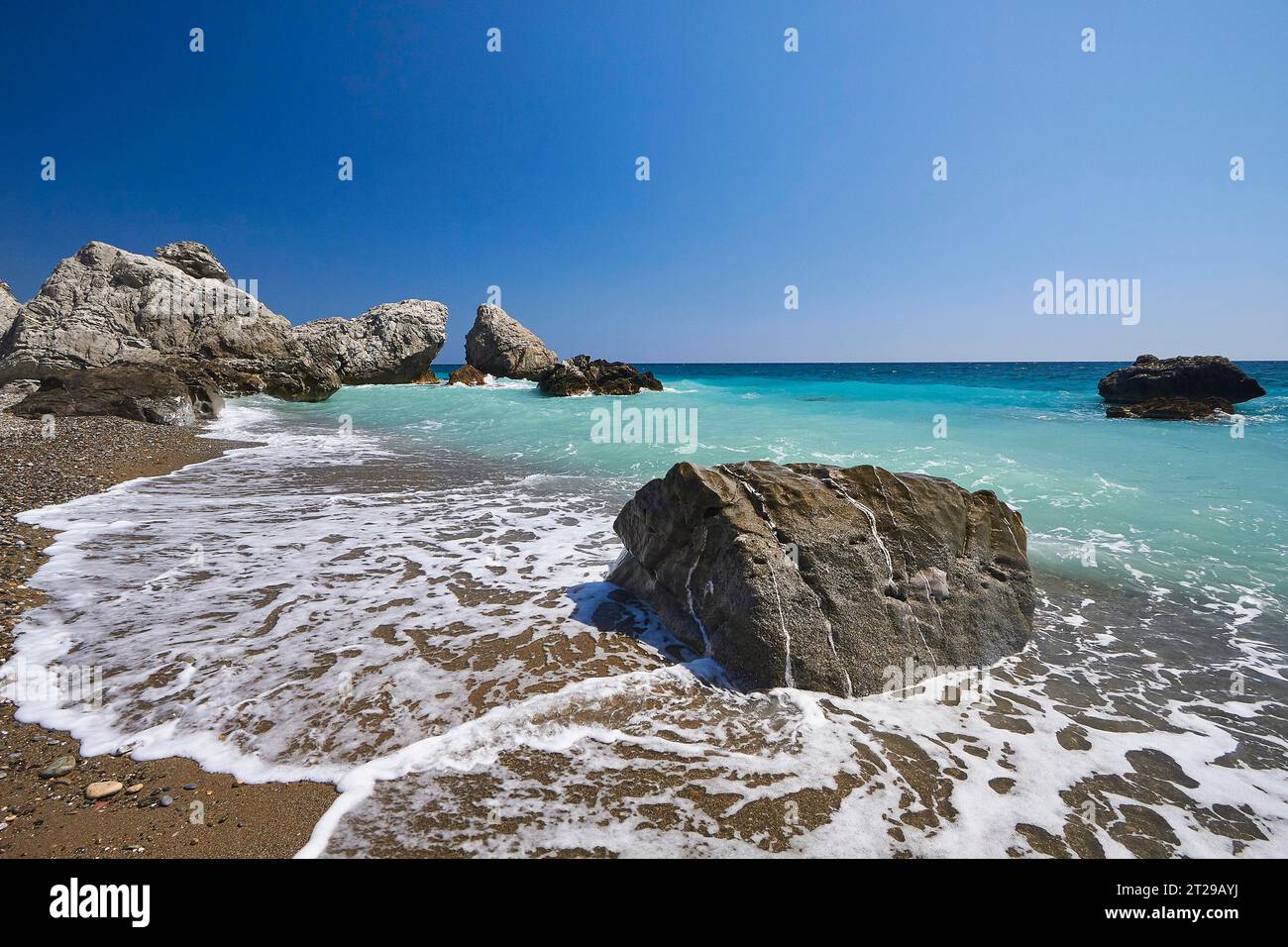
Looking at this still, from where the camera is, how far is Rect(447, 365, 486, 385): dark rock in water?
133 feet

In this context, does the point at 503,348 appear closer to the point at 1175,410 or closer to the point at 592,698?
the point at 1175,410

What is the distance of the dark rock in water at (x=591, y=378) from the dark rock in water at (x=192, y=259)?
2062 cm

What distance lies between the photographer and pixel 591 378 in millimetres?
37375

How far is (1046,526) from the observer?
8.54 m

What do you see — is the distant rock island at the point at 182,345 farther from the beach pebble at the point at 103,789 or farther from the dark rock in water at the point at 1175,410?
the dark rock in water at the point at 1175,410

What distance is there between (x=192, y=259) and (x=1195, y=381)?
188ft

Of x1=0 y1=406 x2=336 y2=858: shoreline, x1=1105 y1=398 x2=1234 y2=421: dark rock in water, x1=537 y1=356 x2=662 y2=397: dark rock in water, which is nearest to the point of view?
x1=0 y1=406 x2=336 y2=858: shoreline

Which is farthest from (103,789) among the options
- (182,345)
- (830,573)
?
(182,345)

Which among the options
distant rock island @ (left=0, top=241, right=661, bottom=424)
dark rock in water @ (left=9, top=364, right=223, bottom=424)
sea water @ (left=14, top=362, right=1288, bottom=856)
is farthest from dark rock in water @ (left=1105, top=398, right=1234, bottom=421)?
dark rock in water @ (left=9, top=364, right=223, bottom=424)

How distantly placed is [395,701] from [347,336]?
4008cm

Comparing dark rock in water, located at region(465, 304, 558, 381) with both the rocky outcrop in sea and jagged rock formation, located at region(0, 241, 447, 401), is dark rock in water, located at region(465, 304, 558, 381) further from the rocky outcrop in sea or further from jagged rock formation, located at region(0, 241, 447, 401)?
jagged rock formation, located at region(0, 241, 447, 401)

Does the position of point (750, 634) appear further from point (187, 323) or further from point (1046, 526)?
point (187, 323)

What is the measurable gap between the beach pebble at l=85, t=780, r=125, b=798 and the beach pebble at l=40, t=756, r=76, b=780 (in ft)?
0.73
